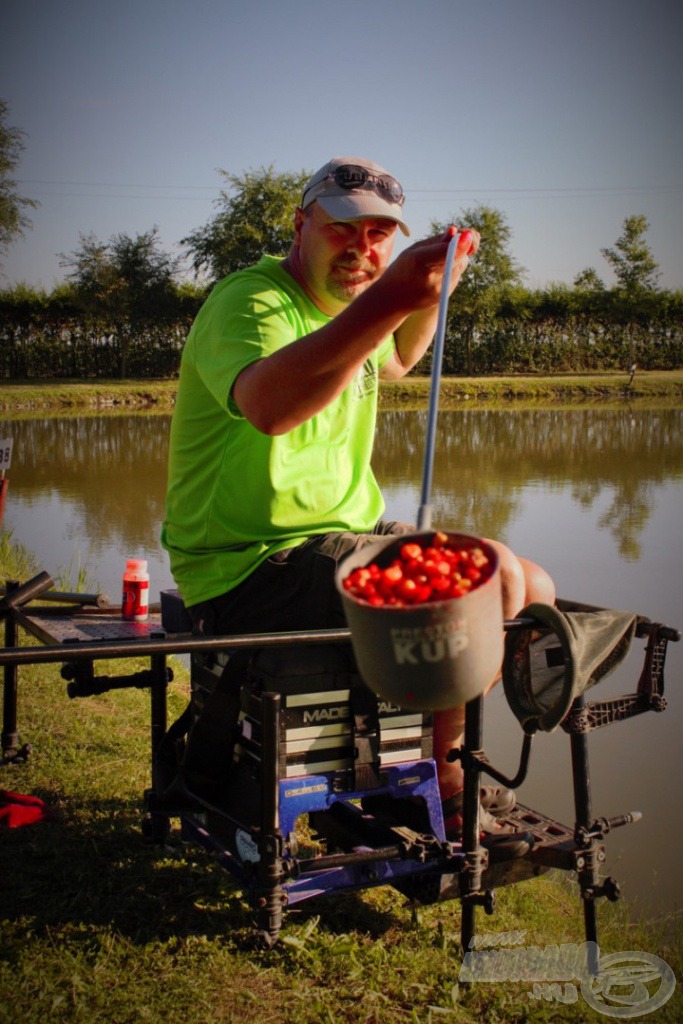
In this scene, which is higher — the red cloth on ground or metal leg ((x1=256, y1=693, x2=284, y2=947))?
metal leg ((x1=256, y1=693, x2=284, y2=947))

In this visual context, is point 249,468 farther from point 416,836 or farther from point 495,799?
point 495,799

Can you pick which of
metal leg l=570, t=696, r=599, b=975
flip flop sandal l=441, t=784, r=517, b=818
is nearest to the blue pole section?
metal leg l=570, t=696, r=599, b=975

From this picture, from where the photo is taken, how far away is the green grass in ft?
7.75

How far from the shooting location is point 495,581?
Answer: 166cm

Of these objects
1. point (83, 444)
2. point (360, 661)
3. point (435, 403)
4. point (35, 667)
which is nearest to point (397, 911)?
point (360, 661)

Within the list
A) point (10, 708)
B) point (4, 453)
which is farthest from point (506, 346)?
point (10, 708)

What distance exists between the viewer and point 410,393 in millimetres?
34250

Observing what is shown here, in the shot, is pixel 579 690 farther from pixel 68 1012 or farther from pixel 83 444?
pixel 83 444

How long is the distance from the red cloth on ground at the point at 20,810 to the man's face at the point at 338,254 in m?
1.95

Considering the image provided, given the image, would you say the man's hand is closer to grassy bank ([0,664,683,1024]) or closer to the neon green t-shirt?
the neon green t-shirt

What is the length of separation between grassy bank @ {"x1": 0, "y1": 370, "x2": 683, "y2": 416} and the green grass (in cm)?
2603

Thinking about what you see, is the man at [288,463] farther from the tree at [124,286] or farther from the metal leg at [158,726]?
the tree at [124,286]

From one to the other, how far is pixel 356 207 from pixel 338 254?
0.59ft

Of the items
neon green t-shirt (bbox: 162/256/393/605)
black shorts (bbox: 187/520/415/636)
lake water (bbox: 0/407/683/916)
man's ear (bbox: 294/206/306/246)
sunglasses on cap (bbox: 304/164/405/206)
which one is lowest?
lake water (bbox: 0/407/683/916)
